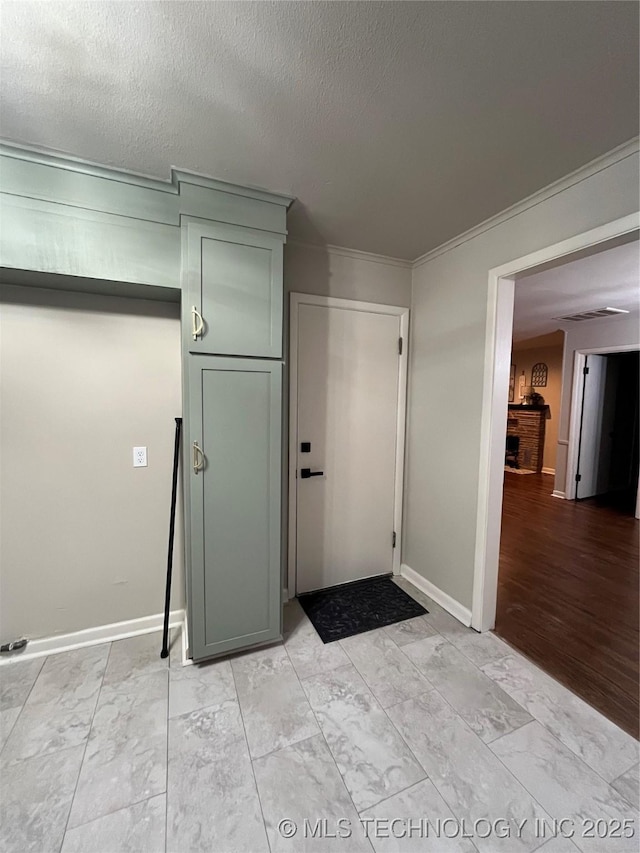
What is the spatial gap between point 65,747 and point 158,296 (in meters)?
2.08

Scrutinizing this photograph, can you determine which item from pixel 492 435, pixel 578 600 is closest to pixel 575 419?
pixel 578 600

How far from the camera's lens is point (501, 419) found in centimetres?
210

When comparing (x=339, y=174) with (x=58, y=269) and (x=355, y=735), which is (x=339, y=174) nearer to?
(x=58, y=269)

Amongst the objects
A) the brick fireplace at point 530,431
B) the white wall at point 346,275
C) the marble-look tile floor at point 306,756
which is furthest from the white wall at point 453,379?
the brick fireplace at point 530,431

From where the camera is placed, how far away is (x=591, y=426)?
5.27 meters

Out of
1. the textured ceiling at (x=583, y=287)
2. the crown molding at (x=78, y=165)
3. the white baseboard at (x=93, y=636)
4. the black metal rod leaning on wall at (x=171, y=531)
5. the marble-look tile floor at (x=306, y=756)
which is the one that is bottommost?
the marble-look tile floor at (x=306, y=756)

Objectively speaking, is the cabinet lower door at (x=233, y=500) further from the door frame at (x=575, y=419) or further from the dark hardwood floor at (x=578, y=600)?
the door frame at (x=575, y=419)

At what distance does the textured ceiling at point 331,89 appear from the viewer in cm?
99

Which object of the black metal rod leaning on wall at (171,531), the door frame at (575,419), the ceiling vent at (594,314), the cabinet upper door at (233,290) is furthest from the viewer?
the door frame at (575,419)

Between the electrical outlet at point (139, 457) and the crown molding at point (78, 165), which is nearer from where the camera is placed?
the crown molding at point (78, 165)

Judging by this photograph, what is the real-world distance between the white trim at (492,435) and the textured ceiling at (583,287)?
0.61 meters

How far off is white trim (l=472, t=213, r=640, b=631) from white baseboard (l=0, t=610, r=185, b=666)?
187cm

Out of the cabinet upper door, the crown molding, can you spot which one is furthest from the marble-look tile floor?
the crown molding

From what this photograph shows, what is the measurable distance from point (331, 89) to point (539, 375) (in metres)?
7.27
